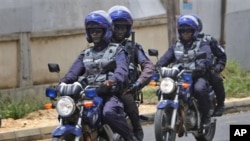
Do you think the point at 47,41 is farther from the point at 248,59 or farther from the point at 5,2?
the point at 248,59

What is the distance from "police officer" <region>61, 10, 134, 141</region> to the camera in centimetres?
895

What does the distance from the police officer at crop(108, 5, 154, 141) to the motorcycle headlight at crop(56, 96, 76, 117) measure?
114 centimetres

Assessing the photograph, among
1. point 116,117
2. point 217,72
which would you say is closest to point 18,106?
point 217,72

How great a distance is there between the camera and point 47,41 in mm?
19422

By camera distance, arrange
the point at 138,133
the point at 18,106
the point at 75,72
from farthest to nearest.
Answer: the point at 18,106 → the point at 138,133 → the point at 75,72

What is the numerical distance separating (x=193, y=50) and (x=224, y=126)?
10.8 ft

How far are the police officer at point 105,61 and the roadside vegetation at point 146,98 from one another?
5.92 m

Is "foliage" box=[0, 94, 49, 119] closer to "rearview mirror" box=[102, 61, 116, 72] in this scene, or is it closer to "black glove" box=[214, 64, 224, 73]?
"black glove" box=[214, 64, 224, 73]

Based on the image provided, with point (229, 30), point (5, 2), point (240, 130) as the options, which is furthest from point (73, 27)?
point (240, 130)

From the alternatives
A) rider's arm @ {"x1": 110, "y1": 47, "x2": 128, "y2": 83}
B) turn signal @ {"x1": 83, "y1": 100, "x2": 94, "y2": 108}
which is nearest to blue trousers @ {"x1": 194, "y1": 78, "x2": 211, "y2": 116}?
rider's arm @ {"x1": 110, "y1": 47, "x2": 128, "y2": 83}

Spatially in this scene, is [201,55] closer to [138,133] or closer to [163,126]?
[163,126]

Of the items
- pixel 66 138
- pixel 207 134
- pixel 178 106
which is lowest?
pixel 207 134

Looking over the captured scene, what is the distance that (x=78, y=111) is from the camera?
8.56 metres

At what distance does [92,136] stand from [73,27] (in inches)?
449
